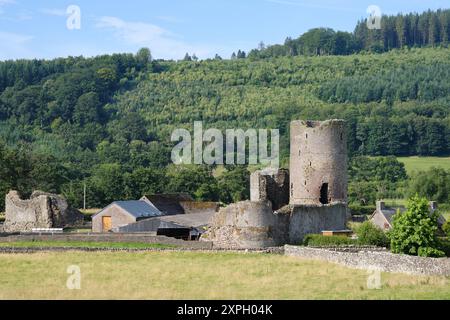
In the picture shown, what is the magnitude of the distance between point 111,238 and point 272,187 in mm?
9961

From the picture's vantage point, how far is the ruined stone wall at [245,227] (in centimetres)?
4341

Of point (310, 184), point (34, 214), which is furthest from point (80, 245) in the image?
point (310, 184)

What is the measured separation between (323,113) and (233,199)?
5388cm

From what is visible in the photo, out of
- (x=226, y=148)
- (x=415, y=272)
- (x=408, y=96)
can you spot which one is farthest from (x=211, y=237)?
(x=408, y=96)

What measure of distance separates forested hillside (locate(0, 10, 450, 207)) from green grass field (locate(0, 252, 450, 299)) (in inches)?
1486

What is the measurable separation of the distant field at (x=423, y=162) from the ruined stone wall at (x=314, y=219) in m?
52.3

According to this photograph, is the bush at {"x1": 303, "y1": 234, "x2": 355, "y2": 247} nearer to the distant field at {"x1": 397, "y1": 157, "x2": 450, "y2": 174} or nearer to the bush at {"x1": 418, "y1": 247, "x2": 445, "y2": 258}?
the bush at {"x1": 418, "y1": 247, "x2": 445, "y2": 258}

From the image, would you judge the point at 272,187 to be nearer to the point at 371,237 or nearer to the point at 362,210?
the point at 371,237

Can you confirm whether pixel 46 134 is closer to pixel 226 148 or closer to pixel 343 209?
pixel 226 148

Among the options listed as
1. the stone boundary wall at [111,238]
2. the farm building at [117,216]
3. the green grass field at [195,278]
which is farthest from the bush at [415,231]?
the farm building at [117,216]

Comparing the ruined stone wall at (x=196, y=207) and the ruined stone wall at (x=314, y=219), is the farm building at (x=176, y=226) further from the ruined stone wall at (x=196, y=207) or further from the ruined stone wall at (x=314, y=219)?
the ruined stone wall at (x=196, y=207)

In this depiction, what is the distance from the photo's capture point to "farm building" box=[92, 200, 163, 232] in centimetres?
5459

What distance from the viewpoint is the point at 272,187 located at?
5147cm
